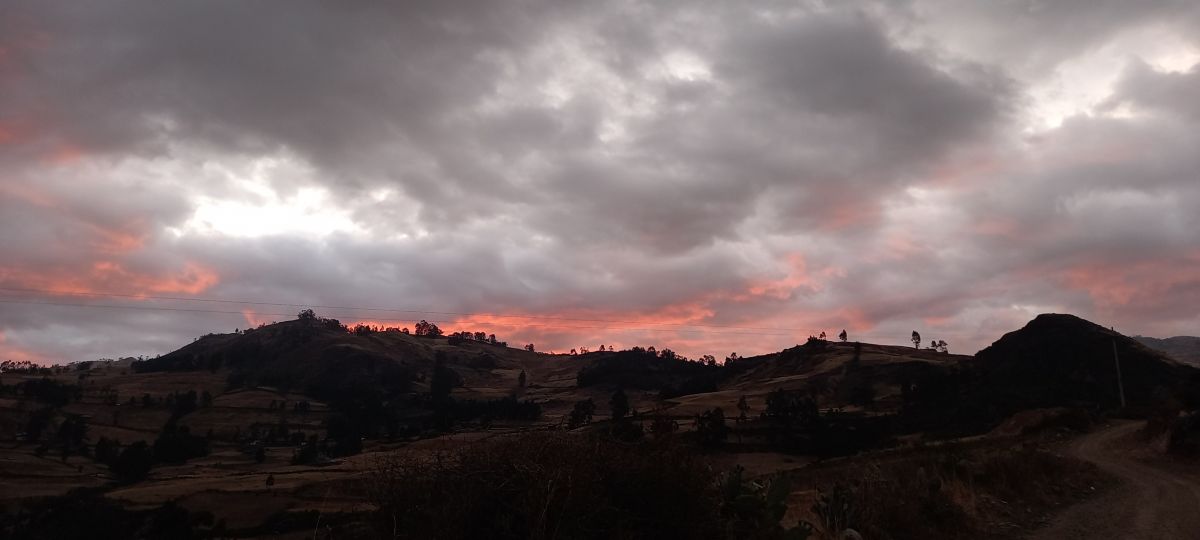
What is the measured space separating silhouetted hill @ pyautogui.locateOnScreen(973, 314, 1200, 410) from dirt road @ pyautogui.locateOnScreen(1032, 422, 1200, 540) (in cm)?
8757

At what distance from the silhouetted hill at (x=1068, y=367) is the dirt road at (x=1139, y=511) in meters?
87.6

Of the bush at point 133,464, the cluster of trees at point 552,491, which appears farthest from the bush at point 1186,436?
the bush at point 133,464

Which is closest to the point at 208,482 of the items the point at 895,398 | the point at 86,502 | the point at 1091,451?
the point at 86,502

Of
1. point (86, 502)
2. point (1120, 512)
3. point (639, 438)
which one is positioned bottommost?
point (86, 502)

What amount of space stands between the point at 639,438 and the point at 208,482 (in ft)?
389

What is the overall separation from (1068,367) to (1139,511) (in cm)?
12565

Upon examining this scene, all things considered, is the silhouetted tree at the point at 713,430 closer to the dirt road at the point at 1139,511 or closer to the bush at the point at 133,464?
the dirt road at the point at 1139,511

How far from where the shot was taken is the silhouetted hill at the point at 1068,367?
103 meters

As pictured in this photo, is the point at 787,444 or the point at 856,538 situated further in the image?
the point at 787,444

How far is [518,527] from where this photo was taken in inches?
276

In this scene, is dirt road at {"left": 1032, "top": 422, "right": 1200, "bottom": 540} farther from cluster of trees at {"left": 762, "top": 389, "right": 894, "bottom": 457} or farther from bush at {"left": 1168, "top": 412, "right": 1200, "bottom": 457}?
cluster of trees at {"left": 762, "top": 389, "right": 894, "bottom": 457}

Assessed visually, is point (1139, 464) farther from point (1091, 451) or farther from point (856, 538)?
point (856, 538)

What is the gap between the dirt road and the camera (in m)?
14.9

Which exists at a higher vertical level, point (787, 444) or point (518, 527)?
point (518, 527)
